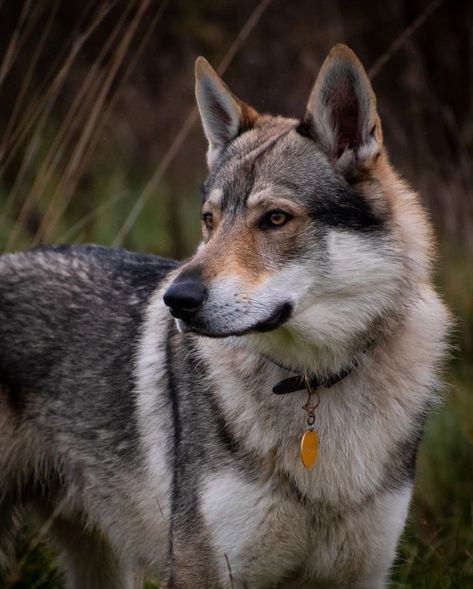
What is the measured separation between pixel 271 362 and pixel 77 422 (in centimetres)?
96

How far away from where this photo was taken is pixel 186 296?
306 cm

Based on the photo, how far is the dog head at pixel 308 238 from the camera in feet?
10.2

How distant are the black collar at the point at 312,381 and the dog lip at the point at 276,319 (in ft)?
1.01

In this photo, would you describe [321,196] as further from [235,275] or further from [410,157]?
[410,157]

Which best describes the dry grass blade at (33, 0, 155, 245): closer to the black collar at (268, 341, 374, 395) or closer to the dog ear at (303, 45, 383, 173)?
the dog ear at (303, 45, 383, 173)

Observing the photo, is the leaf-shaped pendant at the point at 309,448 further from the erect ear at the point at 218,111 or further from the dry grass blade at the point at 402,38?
the dry grass blade at the point at 402,38

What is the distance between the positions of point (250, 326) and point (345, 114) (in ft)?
2.72

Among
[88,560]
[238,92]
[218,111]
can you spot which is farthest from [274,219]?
[238,92]

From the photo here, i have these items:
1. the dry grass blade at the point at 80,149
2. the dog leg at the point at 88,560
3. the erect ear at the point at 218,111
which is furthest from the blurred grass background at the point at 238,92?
the dog leg at the point at 88,560

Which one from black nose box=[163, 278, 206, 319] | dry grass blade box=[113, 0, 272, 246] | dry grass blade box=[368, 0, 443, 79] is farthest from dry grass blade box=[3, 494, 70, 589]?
dry grass blade box=[368, 0, 443, 79]

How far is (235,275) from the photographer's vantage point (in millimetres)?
3105

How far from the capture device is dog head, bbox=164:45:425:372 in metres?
3.11

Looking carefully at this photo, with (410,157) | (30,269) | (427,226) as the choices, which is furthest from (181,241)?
(427,226)

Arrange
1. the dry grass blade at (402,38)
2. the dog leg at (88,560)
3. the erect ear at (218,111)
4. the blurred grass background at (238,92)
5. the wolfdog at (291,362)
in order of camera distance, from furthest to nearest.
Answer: the blurred grass background at (238,92) < the dry grass blade at (402,38) < the dog leg at (88,560) < the erect ear at (218,111) < the wolfdog at (291,362)
